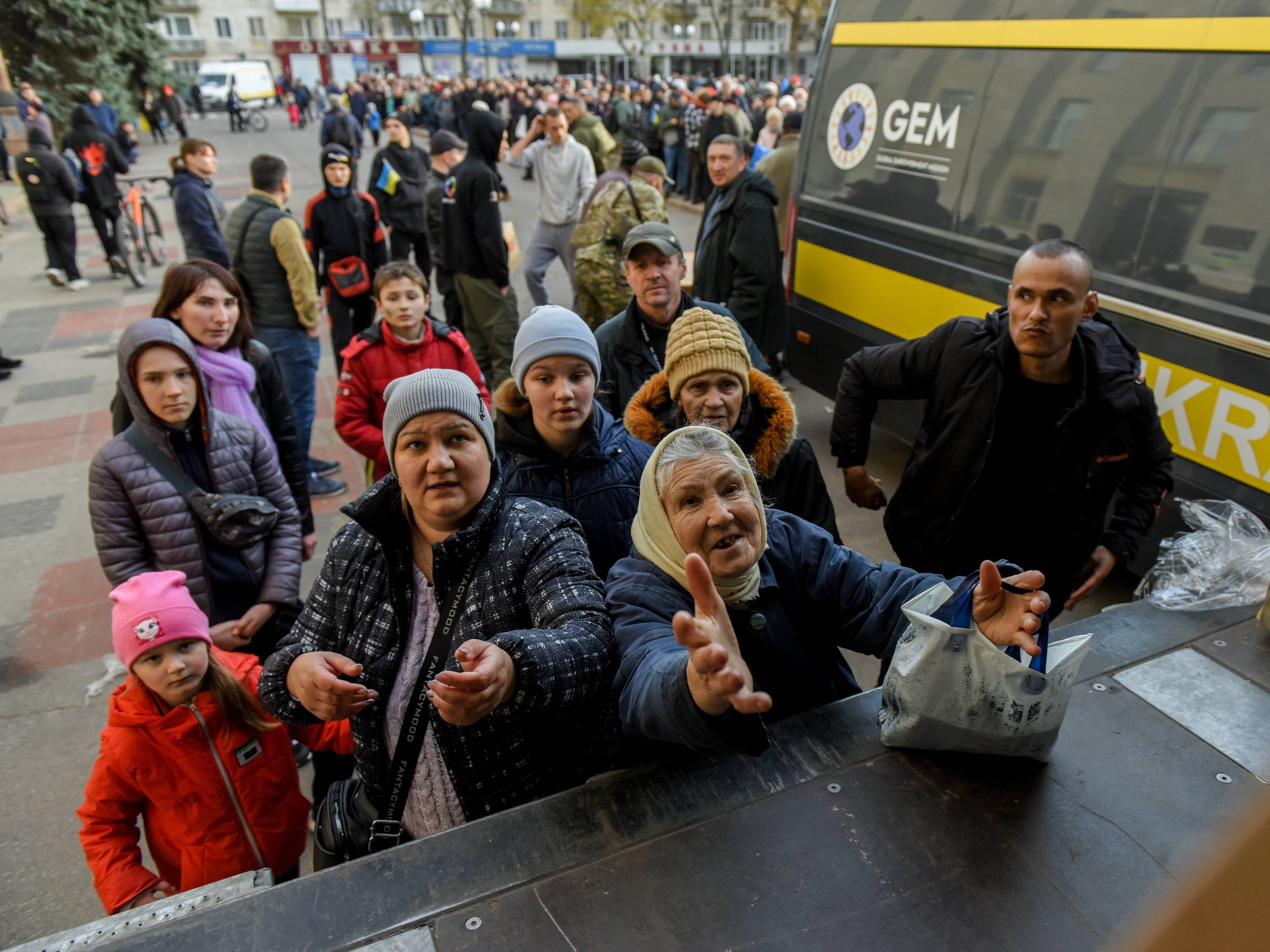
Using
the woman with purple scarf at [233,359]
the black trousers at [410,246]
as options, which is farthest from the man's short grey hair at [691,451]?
the black trousers at [410,246]

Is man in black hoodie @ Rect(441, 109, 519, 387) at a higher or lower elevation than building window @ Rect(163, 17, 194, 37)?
lower

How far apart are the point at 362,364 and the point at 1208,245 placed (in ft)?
11.6

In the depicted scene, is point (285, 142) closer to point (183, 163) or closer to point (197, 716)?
Result: point (183, 163)

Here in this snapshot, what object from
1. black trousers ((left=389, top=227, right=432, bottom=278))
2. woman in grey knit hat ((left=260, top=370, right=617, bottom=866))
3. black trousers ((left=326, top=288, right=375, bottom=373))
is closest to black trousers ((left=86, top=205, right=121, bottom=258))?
black trousers ((left=389, top=227, right=432, bottom=278))

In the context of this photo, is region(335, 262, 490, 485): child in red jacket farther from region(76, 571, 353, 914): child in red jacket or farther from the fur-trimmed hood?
region(76, 571, 353, 914): child in red jacket

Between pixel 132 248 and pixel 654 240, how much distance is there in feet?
37.3

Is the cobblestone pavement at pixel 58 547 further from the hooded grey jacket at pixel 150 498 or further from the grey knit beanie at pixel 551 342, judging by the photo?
the grey knit beanie at pixel 551 342

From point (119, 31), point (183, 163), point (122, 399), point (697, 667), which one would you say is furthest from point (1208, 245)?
point (119, 31)

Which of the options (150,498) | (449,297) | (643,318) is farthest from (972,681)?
(449,297)

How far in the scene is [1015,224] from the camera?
12.5 feet

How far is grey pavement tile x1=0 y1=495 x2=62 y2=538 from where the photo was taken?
527cm

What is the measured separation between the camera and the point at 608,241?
5.25 meters

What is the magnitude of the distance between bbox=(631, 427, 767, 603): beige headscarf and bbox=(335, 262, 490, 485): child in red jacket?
2183 mm

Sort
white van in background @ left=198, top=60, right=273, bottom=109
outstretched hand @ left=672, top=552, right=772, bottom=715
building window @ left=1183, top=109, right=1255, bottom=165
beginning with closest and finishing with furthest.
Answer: outstretched hand @ left=672, top=552, right=772, bottom=715, building window @ left=1183, top=109, right=1255, bottom=165, white van in background @ left=198, top=60, right=273, bottom=109
